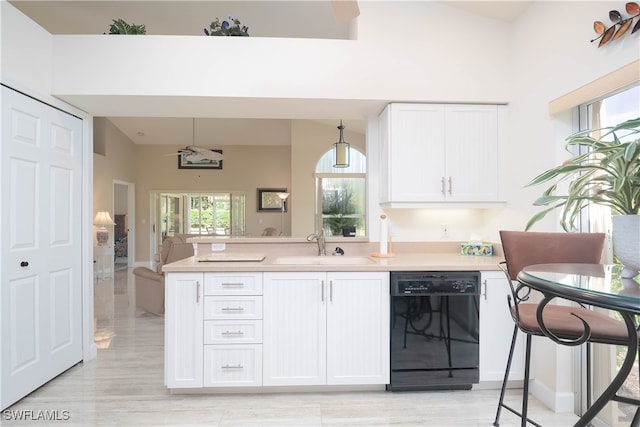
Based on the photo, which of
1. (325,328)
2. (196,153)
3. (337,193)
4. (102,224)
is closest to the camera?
(325,328)

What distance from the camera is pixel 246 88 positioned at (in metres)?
2.52

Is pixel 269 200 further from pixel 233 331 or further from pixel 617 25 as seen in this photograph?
pixel 617 25

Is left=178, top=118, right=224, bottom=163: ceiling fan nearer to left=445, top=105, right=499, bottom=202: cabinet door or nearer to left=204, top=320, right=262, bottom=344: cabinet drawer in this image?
left=204, top=320, right=262, bottom=344: cabinet drawer

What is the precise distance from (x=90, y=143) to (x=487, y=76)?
10.8 ft

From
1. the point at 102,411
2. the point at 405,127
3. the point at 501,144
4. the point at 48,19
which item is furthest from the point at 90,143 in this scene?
the point at 501,144

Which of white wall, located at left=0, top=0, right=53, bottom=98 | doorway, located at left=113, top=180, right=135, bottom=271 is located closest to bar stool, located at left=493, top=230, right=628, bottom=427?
white wall, located at left=0, top=0, right=53, bottom=98

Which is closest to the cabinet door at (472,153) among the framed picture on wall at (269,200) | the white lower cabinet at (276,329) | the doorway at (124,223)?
the white lower cabinet at (276,329)

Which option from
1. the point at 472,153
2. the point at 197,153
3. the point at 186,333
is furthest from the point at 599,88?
the point at 197,153

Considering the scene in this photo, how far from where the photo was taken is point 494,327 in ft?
7.72

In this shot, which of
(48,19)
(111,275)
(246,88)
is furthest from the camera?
(111,275)

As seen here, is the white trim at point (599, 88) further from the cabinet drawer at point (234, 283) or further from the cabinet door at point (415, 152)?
the cabinet drawer at point (234, 283)

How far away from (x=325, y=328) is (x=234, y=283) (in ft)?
2.23

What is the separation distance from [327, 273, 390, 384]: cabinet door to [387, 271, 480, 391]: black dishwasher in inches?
2.7

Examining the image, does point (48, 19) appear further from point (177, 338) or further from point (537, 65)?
point (537, 65)
